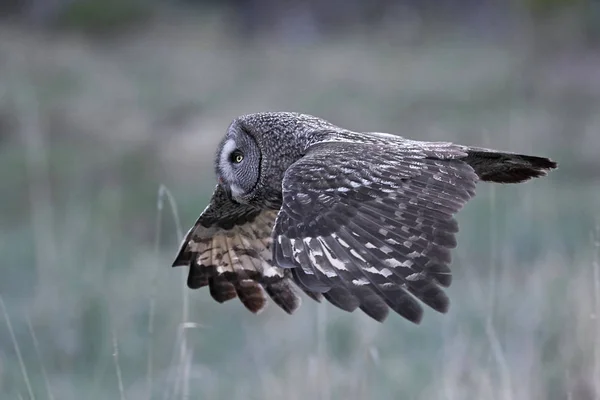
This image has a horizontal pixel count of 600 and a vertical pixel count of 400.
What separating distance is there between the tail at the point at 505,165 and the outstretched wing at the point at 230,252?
935 mm

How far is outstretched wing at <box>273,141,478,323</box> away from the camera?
4094mm

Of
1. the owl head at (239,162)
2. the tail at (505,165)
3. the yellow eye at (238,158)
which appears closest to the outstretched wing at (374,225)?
the tail at (505,165)

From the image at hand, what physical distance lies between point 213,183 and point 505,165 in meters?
7.51

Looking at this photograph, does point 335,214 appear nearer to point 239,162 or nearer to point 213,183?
point 239,162

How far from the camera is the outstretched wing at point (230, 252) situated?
5.40 m

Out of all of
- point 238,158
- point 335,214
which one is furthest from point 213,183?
point 335,214

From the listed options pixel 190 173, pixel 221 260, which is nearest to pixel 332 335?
pixel 221 260

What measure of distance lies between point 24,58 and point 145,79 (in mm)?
1865

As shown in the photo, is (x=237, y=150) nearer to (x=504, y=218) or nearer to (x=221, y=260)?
(x=221, y=260)

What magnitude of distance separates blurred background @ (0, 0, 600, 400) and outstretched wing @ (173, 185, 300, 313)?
0.79ft

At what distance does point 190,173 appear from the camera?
43.7ft

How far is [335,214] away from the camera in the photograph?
14.3ft

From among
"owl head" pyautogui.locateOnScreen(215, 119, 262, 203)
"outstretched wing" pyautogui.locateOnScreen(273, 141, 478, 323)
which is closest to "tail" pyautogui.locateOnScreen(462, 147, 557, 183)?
"outstretched wing" pyautogui.locateOnScreen(273, 141, 478, 323)

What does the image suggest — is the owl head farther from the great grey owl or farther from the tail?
the tail
